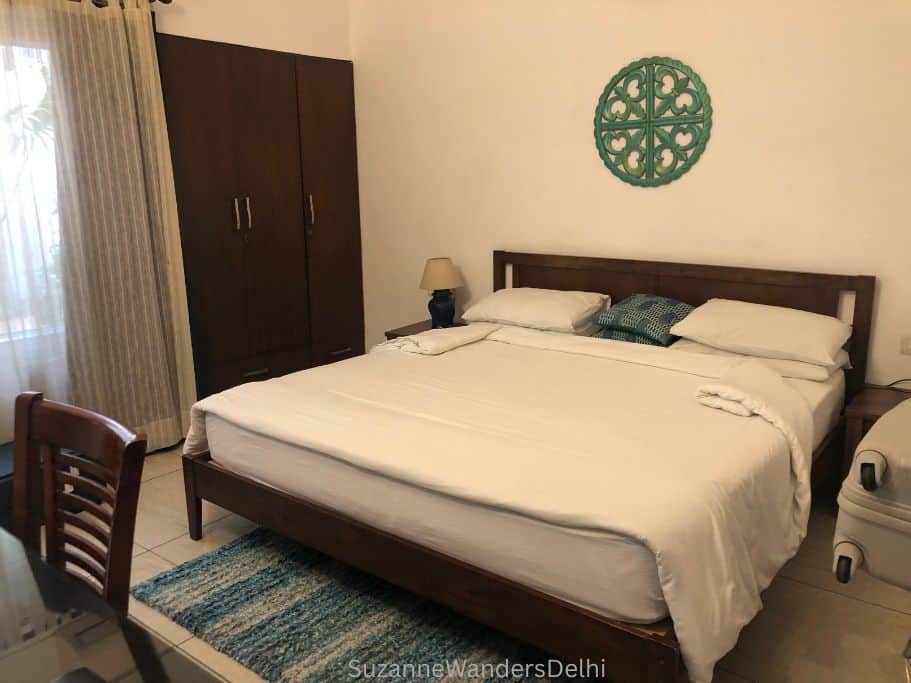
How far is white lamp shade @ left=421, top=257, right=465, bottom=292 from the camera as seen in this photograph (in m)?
4.18

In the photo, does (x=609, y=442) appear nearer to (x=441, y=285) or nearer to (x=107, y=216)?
(x=441, y=285)

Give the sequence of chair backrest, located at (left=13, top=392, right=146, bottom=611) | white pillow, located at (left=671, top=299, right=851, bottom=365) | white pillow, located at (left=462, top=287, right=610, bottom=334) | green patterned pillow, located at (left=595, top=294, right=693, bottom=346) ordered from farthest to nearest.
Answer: white pillow, located at (left=462, top=287, right=610, bottom=334) → green patterned pillow, located at (left=595, top=294, right=693, bottom=346) → white pillow, located at (left=671, top=299, right=851, bottom=365) → chair backrest, located at (left=13, top=392, right=146, bottom=611)

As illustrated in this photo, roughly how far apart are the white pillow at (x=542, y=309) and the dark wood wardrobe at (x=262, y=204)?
121 cm

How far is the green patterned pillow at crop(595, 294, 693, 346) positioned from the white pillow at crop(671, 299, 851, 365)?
3.6 inches

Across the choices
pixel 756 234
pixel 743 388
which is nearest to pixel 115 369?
pixel 743 388

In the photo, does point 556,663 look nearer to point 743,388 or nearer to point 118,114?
point 743,388

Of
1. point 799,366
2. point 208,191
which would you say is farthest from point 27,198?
point 799,366

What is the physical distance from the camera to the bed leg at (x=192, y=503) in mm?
2850

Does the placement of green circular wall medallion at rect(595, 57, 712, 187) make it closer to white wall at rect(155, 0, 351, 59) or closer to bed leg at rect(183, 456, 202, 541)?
white wall at rect(155, 0, 351, 59)

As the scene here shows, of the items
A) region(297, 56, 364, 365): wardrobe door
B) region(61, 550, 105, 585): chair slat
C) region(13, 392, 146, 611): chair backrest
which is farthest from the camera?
region(297, 56, 364, 365): wardrobe door

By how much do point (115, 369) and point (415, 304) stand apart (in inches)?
72.2

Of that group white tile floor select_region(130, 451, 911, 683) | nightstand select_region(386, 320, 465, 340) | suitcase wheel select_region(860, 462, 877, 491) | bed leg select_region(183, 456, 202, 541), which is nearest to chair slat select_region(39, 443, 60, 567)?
white tile floor select_region(130, 451, 911, 683)

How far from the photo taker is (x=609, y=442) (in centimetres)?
221

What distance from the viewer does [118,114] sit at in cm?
347
